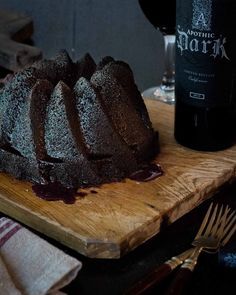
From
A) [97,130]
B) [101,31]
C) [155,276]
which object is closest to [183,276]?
[155,276]

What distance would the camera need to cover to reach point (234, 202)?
0.93 metres

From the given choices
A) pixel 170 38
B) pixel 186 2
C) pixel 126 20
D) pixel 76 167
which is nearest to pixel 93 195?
pixel 76 167

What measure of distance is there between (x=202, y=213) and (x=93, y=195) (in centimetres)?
14

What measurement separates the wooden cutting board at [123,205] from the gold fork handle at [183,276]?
3.4 inches

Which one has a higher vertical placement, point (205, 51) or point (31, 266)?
point (205, 51)

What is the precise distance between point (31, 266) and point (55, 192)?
18 cm

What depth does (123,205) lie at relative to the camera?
34.9 inches

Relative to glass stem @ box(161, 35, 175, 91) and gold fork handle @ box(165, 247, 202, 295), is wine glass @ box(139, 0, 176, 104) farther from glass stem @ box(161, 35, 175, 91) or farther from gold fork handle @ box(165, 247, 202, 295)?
gold fork handle @ box(165, 247, 202, 295)

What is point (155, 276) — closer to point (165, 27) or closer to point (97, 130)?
point (97, 130)

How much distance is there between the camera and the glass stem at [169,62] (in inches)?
51.3

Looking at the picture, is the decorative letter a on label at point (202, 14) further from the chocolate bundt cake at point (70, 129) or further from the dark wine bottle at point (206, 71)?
the chocolate bundt cake at point (70, 129)

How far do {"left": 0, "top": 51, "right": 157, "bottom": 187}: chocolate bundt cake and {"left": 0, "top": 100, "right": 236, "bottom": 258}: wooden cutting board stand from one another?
28mm

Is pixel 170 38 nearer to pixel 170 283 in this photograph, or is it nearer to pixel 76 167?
pixel 76 167

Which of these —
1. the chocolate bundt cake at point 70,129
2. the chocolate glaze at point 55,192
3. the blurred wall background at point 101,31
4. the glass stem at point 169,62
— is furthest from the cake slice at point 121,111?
the blurred wall background at point 101,31
